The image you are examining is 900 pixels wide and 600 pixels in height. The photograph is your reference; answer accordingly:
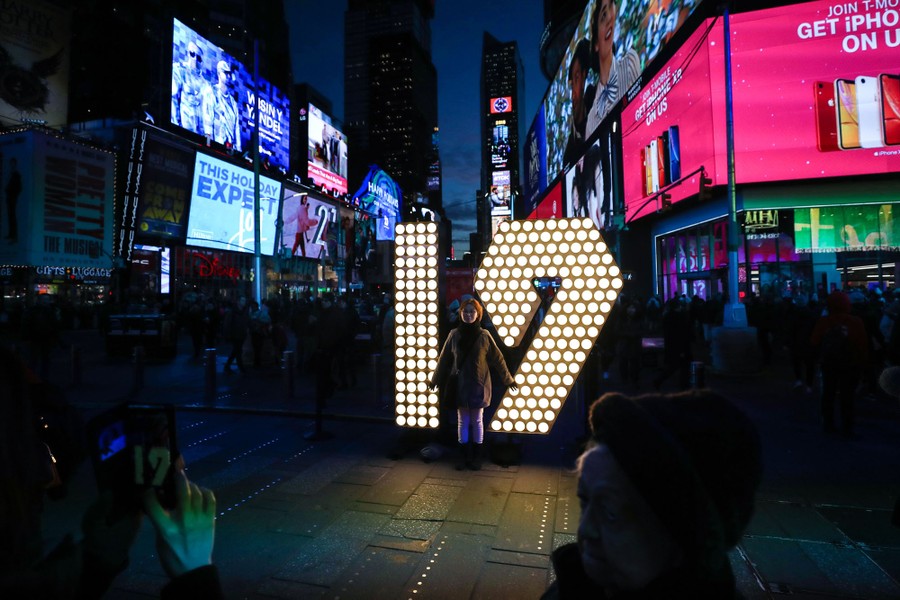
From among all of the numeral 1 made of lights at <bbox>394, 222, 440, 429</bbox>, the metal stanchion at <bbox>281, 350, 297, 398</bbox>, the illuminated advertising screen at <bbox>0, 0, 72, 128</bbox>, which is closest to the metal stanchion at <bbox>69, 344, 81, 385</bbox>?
the metal stanchion at <bbox>281, 350, 297, 398</bbox>

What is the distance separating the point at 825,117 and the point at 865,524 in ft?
64.7

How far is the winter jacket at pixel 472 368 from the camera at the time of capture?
6137 mm

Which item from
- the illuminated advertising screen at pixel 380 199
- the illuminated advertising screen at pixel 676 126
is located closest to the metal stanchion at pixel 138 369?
the illuminated advertising screen at pixel 676 126

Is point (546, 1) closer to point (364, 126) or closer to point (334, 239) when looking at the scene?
point (334, 239)

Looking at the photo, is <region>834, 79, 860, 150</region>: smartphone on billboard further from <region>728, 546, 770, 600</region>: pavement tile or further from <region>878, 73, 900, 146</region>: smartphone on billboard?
<region>728, 546, 770, 600</region>: pavement tile

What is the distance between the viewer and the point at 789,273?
787 inches

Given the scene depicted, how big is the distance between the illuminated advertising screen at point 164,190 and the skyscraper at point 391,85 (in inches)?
5372

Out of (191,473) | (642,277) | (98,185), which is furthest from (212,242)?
(191,473)

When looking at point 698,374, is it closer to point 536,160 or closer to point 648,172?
point 648,172

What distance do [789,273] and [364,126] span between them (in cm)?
17863

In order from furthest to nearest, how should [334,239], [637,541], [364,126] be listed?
[364,126], [334,239], [637,541]

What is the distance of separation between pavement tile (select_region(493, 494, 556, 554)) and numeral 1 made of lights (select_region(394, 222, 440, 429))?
170 centimetres

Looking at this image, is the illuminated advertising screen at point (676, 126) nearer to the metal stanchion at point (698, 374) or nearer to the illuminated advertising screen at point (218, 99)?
the metal stanchion at point (698, 374)

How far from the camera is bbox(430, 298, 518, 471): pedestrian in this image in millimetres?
6145
